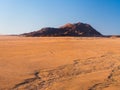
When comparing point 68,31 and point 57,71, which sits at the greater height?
point 68,31

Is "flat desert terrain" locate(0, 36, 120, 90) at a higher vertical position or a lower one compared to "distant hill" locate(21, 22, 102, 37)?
lower

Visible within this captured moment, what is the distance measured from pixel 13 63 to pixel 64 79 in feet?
6.61

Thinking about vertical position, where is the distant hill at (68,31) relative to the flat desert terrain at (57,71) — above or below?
above

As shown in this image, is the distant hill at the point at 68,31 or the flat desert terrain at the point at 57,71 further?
the distant hill at the point at 68,31

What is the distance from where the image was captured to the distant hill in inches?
1217

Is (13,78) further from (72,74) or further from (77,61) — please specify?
(77,61)

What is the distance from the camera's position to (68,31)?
105 ft

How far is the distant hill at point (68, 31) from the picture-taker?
1217 inches

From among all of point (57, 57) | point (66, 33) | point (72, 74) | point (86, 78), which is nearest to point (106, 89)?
point (86, 78)

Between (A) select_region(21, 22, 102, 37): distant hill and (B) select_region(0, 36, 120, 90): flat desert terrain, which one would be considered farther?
(A) select_region(21, 22, 102, 37): distant hill

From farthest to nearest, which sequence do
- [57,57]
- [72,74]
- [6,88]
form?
[57,57], [72,74], [6,88]

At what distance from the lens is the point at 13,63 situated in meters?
7.91

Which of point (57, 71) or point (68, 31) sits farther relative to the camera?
point (68, 31)

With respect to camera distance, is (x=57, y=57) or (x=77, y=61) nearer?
(x=77, y=61)
